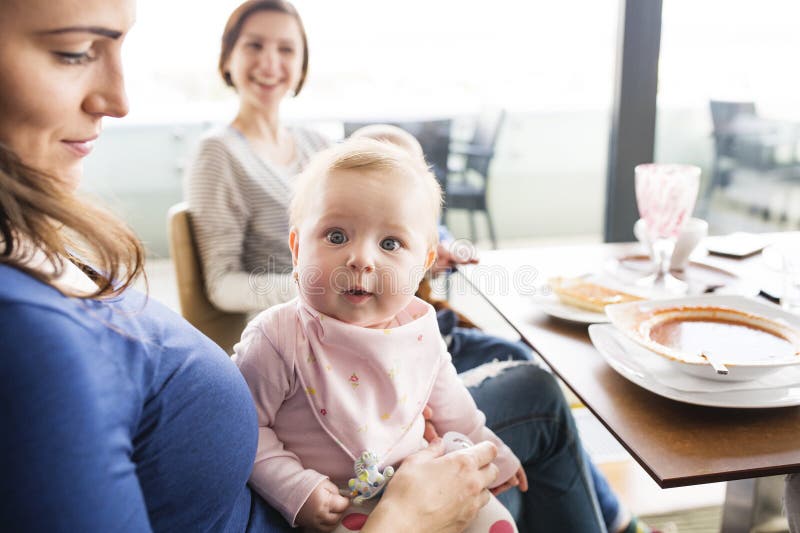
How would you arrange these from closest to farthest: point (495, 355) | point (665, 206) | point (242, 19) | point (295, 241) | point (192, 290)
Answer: point (295, 241)
point (665, 206)
point (495, 355)
point (192, 290)
point (242, 19)

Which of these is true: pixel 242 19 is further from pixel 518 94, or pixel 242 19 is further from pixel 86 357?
pixel 518 94

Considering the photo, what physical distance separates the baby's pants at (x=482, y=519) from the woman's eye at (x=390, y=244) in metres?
0.38

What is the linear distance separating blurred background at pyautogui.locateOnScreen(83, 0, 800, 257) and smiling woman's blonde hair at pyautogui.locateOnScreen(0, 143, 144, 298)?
195 cm

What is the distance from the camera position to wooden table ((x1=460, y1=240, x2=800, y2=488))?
0.81 metres

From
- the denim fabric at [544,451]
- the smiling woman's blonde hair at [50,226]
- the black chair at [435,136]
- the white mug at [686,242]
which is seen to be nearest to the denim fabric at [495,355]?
the denim fabric at [544,451]

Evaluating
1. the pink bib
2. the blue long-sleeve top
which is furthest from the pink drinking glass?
the blue long-sleeve top

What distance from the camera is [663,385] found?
949 mm

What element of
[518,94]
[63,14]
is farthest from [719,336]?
[518,94]

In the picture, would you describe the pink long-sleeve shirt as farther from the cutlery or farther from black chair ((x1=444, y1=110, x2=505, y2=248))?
black chair ((x1=444, y1=110, x2=505, y2=248))

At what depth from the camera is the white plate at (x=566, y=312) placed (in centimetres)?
121

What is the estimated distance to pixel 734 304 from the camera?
1128 millimetres

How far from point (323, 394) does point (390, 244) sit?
25 centimetres

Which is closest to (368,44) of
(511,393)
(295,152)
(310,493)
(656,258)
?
(295,152)

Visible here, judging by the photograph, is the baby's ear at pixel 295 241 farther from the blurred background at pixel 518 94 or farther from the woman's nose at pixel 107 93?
the blurred background at pixel 518 94
